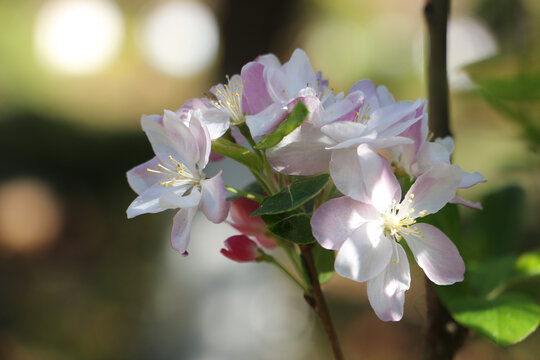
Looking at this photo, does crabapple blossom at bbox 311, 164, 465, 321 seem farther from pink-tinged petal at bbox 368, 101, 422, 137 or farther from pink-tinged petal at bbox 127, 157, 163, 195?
pink-tinged petal at bbox 127, 157, 163, 195

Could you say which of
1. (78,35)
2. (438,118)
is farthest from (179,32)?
(438,118)

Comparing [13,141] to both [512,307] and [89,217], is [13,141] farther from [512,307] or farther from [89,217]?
[512,307]

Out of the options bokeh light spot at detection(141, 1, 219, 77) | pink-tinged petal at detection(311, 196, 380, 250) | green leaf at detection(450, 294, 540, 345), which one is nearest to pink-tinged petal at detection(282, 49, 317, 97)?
pink-tinged petal at detection(311, 196, 380, 250)

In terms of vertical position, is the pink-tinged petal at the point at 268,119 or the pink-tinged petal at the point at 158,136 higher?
the pink-tinged petal at the point at 268,119

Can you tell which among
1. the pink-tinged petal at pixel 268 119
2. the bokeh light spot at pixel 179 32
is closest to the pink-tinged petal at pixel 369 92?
the pink-tinged petal at pixel 268 119

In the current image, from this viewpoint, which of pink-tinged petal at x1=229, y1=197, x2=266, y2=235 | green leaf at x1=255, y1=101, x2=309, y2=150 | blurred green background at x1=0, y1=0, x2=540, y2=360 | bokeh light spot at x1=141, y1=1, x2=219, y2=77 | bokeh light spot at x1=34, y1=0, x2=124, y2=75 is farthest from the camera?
bokeh light spot at x1=141, y1=1, x2=219, y2=77

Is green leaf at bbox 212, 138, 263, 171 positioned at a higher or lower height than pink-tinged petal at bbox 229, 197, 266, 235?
higher

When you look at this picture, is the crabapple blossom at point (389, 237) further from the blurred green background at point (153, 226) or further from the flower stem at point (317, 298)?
the blurred green background at point (153, 226)

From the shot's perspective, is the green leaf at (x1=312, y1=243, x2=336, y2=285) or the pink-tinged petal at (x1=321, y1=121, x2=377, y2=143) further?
the green leaf at (x1=312, y1=243, x2=336, y2=285)
